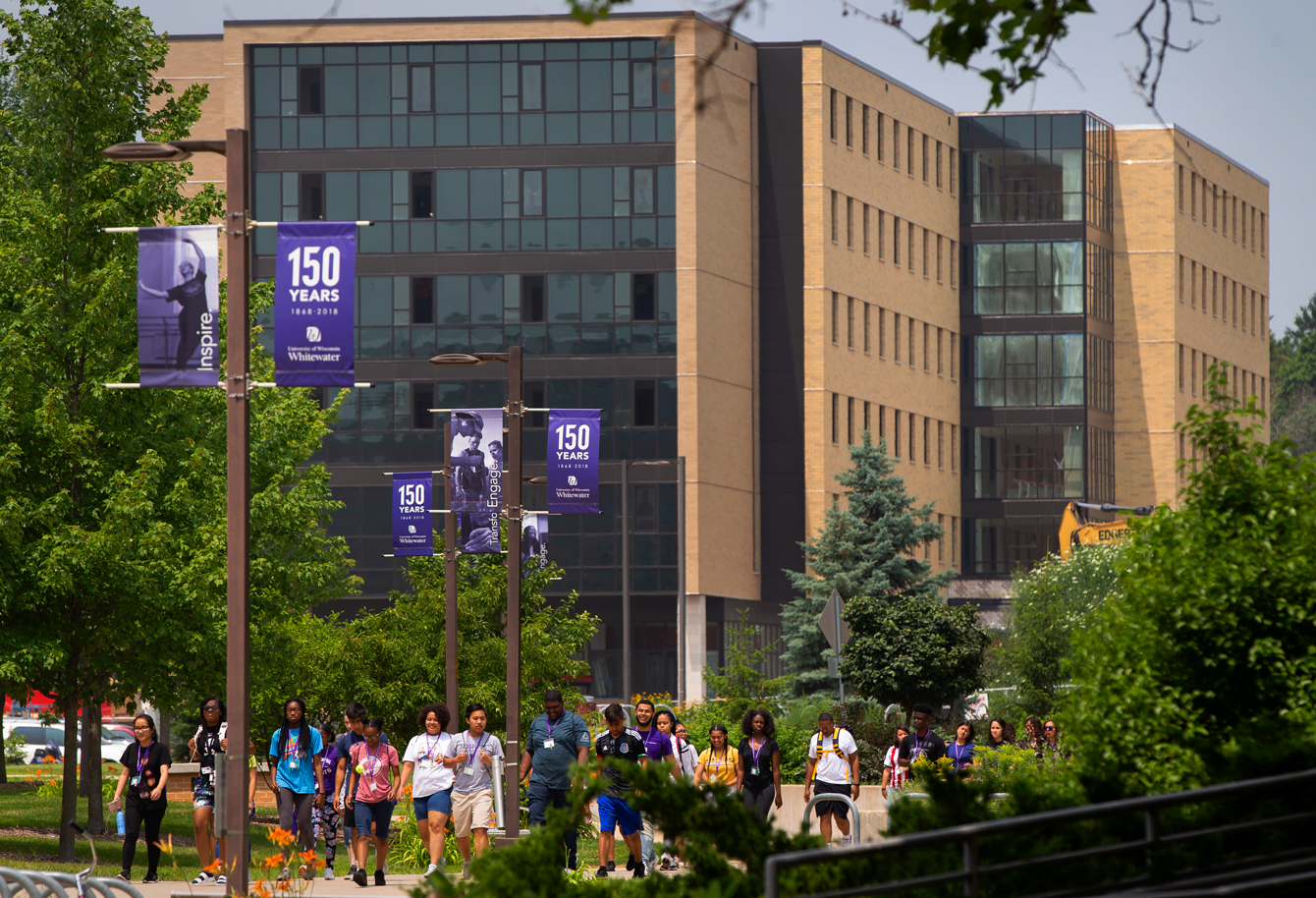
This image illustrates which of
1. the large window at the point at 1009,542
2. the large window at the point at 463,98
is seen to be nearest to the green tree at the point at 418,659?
the large window at the point at 463,98

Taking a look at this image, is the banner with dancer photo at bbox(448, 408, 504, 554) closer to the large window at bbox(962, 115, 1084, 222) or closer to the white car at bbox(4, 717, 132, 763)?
the white car at bbox(4, 717, 132, 763)

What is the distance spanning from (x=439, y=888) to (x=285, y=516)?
21005mm

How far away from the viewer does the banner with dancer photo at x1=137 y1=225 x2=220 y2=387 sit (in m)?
12.9

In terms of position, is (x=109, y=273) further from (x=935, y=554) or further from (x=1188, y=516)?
(x=935, y=554)

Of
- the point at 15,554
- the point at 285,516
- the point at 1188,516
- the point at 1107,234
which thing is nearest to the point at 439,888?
the point at 1188,516

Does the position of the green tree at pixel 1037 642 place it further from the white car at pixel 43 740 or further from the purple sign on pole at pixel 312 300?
the purple sign on pole at pixel 312 300

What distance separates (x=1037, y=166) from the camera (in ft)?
258

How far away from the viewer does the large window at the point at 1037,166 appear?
257 feet

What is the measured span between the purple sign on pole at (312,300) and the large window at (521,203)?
172ft

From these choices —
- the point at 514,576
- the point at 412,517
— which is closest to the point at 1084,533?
the point at 412,517

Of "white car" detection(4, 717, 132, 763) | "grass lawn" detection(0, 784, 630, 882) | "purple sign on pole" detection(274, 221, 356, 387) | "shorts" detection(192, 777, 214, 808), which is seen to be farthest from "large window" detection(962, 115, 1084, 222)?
"purple sign on pole" detection(274, 221, 356, 387)

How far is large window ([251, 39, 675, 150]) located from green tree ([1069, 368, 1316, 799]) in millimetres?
55559

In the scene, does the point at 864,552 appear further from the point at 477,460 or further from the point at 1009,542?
the point at 477,460

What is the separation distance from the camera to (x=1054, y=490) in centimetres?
7844
